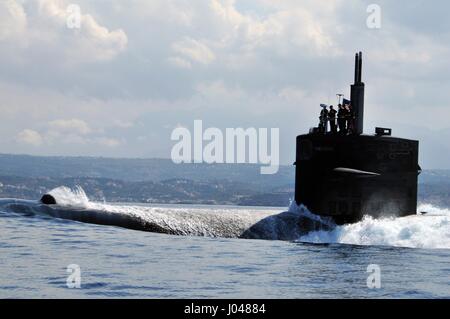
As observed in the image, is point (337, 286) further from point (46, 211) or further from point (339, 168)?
point (46, 211)

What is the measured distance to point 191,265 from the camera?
23406 mm

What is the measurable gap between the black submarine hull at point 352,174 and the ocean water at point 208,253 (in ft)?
2.50

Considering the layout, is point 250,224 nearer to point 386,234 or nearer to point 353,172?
point 353,172

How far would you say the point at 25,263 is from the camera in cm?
2244

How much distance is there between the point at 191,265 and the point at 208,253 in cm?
269

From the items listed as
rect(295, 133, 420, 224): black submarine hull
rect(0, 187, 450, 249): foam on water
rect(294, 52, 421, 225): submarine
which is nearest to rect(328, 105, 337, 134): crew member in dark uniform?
rect(294, 52, 421, 225): submarine

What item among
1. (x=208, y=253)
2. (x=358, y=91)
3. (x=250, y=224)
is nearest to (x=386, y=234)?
(x=250, y=224)

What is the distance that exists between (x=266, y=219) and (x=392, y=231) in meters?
5.03

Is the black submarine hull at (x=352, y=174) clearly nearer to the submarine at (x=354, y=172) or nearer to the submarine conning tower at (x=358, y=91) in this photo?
the submarine at (x=354, y=172)

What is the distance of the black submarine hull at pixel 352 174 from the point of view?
30844mm

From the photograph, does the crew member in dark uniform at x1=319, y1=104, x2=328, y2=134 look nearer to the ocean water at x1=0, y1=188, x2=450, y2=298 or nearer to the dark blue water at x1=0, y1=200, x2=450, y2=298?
the ocean water at x1=0, y1=188, x2=450, y2=298

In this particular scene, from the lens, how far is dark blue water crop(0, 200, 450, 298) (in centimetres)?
1953

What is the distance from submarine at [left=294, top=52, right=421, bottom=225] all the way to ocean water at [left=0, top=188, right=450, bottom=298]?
2.37 ft
